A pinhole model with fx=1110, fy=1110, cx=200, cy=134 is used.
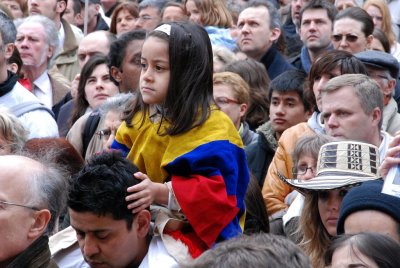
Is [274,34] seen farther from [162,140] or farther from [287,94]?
[162,140]

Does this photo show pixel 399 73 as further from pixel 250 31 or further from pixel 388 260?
pixel 388 260

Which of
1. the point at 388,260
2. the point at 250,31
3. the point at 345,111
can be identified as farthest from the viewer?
the point at 250,31

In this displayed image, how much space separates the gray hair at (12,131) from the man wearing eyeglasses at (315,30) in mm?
3902

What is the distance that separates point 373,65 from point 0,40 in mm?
2514

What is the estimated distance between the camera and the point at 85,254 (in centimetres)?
478

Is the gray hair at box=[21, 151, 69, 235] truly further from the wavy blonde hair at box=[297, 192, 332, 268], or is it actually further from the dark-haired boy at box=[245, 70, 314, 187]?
the dark-haired boy at box=[245, 70, 314, 187]

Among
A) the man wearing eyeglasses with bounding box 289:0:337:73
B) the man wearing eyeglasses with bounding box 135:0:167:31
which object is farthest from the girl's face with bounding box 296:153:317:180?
the man wearing eyeglasses with bounding box 135:0:167:31

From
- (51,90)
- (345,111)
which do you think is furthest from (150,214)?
(51,90)

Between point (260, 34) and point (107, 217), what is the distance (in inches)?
231

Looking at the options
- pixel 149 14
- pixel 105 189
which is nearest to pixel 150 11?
A: pixel 149 14

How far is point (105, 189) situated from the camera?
4.77 meters

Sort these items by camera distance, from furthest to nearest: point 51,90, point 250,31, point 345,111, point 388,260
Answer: point 250,31, point 51,90, point 345,111, point 388,260

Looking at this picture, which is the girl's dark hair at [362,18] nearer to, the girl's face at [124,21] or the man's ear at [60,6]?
the girl's face at [124,21]

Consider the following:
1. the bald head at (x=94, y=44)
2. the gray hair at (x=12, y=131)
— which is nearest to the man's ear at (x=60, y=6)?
the bald head at (x=94, y=44)
